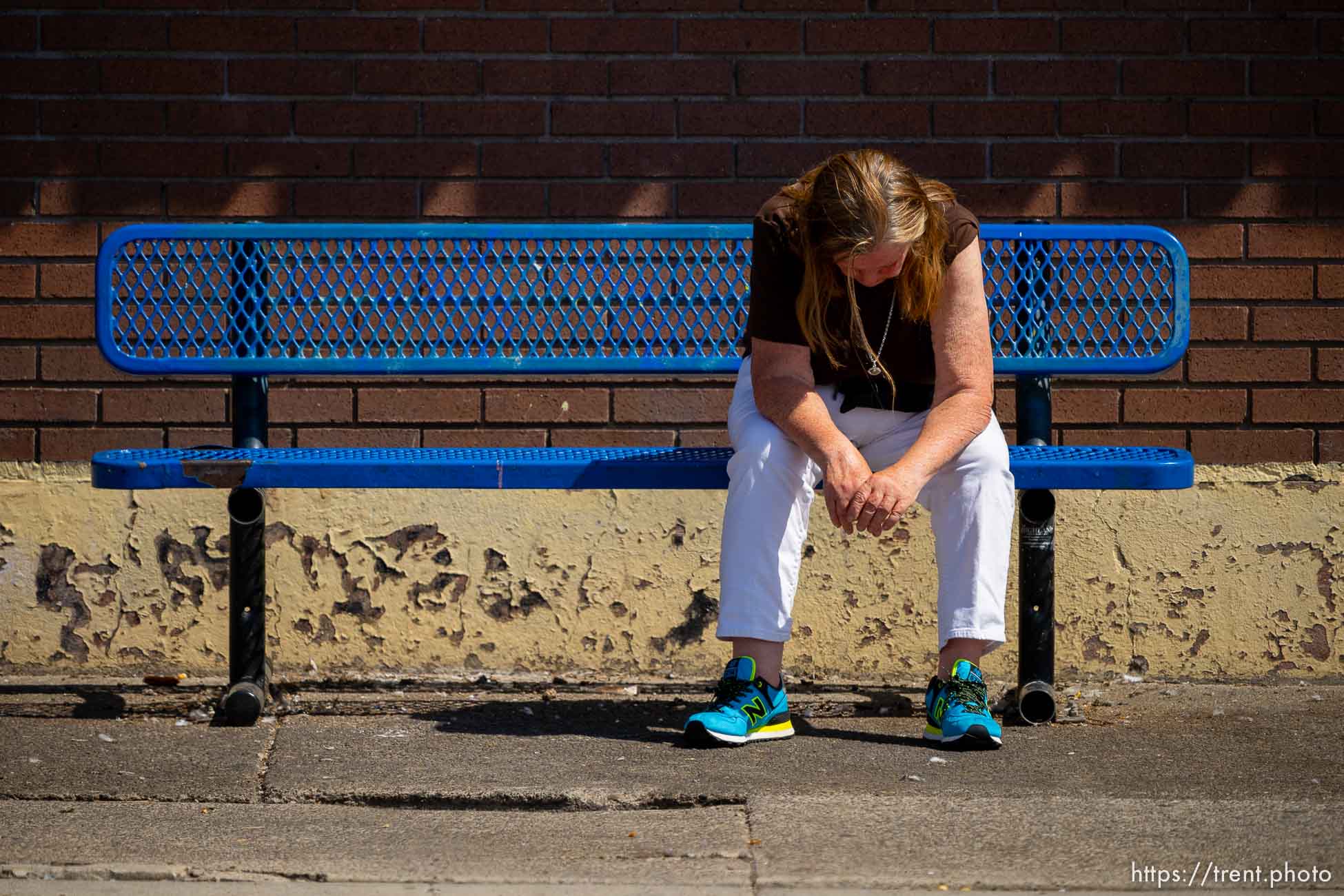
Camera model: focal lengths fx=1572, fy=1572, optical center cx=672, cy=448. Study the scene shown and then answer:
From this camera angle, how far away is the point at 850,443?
317cm

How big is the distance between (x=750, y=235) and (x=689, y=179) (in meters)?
0.50

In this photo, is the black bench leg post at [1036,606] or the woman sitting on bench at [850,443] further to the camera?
the black bench leg post at [1036,606]

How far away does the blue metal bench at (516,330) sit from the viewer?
3.30m

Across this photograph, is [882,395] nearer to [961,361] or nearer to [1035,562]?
[961,361]

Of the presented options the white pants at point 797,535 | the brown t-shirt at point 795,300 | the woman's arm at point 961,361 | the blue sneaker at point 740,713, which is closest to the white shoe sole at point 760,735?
the blue sneaker at point 740,713

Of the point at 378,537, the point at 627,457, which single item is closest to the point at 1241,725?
the point at 627,457

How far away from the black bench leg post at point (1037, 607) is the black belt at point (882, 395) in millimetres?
321

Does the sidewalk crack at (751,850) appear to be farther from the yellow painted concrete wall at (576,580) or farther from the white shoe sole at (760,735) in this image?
the yellow painted concrete wall at (576,580)

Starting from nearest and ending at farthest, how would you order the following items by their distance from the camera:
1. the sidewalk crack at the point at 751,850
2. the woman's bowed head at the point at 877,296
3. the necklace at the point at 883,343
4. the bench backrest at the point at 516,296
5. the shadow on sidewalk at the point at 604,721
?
the sidewalk crack at the point at 751,850, the woman's bowed head at the point at 877,296, the necklace at the point at 883,343, the shadow on sidewalk at the point at 604,721, the bench backrest at the point at 516,296

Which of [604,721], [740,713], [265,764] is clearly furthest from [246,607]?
[740,713]

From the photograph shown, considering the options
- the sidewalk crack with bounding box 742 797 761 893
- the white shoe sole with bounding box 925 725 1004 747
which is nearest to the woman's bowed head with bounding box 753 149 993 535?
the white shoe sole with bounding box 925 725 1004 747

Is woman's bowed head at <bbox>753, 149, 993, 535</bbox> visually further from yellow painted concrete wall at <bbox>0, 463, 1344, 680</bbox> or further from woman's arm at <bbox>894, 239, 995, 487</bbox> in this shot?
yellow painted concrete wall at <bbox>0, 463, 1344, 680</bbox>

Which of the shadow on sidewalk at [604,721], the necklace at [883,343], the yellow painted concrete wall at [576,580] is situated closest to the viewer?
the necklace at [883,343]

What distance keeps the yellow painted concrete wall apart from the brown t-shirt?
89 centimetres
